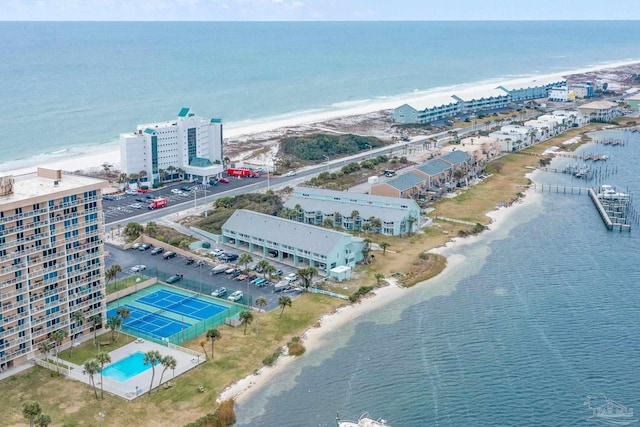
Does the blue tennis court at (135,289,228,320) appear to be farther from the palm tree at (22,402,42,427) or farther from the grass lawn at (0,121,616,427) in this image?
the palm tree at (22,402,42,427)

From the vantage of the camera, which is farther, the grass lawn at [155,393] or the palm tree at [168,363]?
the palm tree at [168,363]

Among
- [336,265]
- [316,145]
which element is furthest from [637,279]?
[316,145]

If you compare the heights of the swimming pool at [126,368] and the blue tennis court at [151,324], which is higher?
the blue tennis court at [151,324]

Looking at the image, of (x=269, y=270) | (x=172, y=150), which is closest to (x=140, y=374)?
(x=269, y=270)

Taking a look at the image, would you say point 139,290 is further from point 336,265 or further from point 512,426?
point 512,426

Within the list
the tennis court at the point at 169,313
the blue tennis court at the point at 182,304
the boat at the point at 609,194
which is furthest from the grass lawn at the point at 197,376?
the boat at the point at 609,194

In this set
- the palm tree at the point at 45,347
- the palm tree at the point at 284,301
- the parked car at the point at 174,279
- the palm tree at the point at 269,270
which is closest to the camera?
the palm tree at the point at 45,347

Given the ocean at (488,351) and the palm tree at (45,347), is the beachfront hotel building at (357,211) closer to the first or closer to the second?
the ocean at (488,351)
